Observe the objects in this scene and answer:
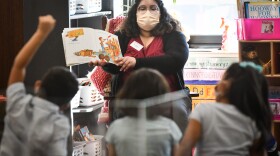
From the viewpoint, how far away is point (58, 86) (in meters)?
2.12

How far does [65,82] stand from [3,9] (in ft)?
4.97

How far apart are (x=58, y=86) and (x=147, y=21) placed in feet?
4.57

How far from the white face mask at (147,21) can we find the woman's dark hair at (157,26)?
0.03 meters

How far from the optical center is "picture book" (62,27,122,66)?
295cm

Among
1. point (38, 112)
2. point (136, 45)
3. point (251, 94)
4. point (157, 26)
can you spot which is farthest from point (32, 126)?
point (157, 26)

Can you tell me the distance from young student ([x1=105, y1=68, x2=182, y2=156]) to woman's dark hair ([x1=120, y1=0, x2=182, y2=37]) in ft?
3.97

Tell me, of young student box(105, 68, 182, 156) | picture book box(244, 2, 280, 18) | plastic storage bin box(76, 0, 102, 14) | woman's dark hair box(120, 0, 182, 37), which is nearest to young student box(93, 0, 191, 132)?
woman's dark hair box(120, 0, 182, 37)

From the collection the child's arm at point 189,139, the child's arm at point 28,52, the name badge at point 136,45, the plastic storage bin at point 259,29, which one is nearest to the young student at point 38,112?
the child's arm at point 28,52

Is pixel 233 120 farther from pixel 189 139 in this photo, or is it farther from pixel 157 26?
pixel 157 26

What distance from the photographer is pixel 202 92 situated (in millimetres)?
5059

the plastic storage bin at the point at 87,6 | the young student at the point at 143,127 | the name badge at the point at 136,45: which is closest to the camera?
the young student at the point at 143,127

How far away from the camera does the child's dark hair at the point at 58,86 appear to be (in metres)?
2.10

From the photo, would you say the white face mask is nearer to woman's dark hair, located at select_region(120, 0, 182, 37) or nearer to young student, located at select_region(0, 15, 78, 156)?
woman's dark hair, located at select_region(120, 0, 182, 37)

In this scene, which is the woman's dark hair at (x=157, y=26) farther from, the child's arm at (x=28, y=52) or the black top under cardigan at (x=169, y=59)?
the child's arm at (x=28, y=52)
